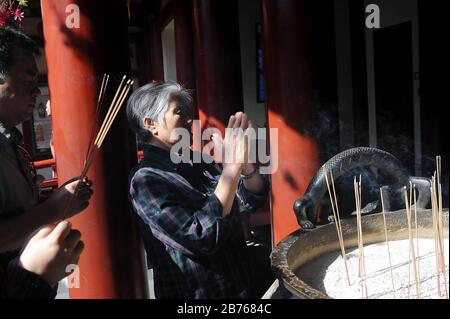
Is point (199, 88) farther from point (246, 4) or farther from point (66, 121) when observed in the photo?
point (66, 121)

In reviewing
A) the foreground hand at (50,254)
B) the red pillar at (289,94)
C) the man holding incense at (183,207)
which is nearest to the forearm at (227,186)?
the man holding incense at (183,207)

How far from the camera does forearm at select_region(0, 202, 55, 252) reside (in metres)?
1.38

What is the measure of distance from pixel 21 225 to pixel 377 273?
1.18 metres

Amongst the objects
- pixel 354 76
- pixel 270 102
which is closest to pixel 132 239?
pixel 270 102

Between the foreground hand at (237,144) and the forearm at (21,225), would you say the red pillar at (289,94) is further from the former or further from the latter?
the forearm at (21,225)

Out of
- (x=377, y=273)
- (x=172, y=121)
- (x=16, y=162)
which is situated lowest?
(x=377, y=273)

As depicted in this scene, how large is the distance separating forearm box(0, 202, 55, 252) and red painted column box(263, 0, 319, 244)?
135 centimetres

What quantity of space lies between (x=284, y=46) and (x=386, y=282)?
131 centimetres

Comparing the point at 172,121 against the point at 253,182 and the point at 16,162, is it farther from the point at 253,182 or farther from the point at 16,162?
the point at 16,162

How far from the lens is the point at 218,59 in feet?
12.6

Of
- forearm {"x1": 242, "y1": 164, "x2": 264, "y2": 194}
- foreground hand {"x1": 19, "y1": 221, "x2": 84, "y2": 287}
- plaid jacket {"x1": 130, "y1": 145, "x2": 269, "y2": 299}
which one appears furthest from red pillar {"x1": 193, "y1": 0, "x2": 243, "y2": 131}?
foreground hand {"x1": 19, "y1": 221, "x2": 84, "y2": 287}

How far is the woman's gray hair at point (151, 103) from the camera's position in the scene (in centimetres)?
162

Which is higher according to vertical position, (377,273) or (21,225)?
(21,225)

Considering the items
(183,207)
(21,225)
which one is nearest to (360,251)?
(183,207)
